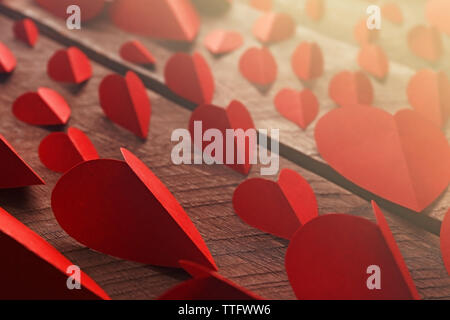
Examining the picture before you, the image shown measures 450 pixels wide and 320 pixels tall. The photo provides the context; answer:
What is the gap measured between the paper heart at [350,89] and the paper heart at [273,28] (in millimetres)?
162

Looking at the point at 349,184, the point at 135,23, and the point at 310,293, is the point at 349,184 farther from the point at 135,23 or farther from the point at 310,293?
the point at 135,23

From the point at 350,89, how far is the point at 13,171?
39 cm

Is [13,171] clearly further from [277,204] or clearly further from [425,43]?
[425,43]

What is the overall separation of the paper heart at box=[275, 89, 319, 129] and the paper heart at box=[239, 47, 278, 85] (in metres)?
0.05

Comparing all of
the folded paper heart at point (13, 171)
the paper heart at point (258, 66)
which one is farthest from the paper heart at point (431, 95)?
the folded paper heart at point (13, 171)

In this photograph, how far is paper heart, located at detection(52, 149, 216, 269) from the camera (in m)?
0.32

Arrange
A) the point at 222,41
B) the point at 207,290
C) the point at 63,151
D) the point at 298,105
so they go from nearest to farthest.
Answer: the point at 207,290
the point at 63,151
the point at 298,105
the point at 222,41

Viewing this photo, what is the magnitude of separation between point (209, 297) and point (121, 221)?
97 mm

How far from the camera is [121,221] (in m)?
0.33

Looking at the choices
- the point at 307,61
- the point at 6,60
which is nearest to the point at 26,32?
the point at 6,60

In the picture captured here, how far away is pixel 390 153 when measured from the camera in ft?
1.36

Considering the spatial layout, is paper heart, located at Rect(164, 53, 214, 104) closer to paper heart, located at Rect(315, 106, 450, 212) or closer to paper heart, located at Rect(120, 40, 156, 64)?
paper heart, located at Rect(120, 40, 156, 64)

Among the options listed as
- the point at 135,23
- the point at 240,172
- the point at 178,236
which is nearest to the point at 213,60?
the point at 135,23
